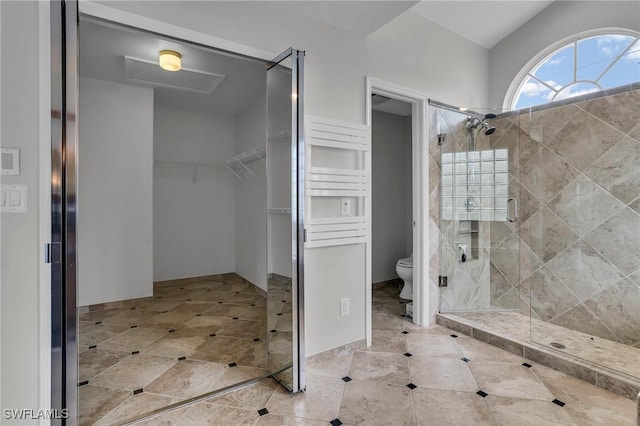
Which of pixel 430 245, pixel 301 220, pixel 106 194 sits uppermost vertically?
pixel 106 194

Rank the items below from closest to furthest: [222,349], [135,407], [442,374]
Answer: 1. [135,407]
2. [442,374]
3. [222,349]

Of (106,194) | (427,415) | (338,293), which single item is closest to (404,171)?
(338,293)

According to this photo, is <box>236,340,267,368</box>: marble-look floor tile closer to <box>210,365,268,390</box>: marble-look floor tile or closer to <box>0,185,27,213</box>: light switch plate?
<box>210,365,268,390</box>: marble-look floor tile

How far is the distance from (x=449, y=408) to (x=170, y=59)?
11.0 ft

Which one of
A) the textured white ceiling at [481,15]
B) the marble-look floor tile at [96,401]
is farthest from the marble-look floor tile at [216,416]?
the textured white ceiling at [481,15]

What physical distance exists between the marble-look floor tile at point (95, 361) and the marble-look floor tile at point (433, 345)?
2.24 meters

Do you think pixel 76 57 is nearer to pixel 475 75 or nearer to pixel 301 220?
pixel 301 220

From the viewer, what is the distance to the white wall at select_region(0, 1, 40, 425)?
1295 mm

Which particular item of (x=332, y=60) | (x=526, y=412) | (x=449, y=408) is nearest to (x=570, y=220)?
(x=526, y=412)

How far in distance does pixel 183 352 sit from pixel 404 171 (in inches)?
144

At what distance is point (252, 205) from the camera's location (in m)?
4.31

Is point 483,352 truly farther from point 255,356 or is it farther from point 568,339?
point 255,356

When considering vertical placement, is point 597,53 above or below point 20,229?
above

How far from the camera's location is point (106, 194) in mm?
3502
